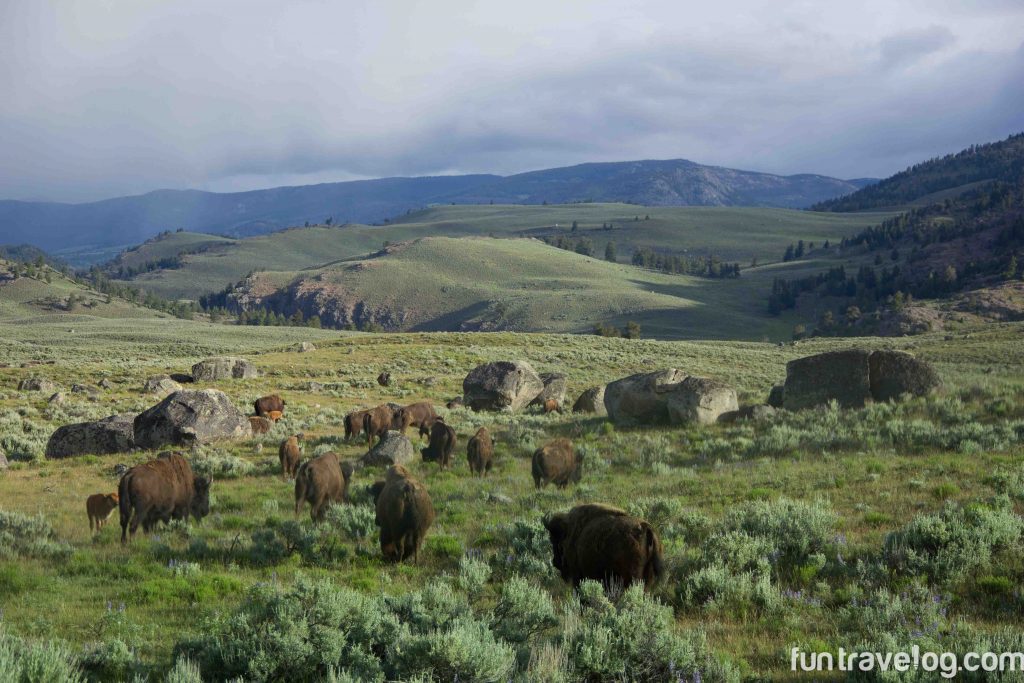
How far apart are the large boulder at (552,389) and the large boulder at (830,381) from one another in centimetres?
1075

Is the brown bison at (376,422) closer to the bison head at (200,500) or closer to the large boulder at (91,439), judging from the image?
the large boulder at (91,439)

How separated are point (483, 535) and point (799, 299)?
137 metres

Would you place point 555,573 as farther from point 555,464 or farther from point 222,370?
point 222,370

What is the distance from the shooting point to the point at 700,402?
2108 cm

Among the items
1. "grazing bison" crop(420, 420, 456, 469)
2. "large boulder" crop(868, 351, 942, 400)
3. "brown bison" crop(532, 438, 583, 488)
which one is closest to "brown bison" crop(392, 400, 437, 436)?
"grazing bison" crop(420, 420, 456, 469)

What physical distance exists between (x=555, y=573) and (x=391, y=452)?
10.3 m

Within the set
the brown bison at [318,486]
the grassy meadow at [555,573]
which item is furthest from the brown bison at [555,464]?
the brown bison at [318,486]

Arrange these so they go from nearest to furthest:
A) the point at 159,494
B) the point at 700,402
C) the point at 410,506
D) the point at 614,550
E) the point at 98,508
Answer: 1. the point at 614,550
2. the point at 410,506
3. the point at 159,494
4. the point at 98,508
5. the point at 700,402

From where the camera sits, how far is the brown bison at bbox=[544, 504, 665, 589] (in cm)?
715

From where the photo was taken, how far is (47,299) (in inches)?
5522

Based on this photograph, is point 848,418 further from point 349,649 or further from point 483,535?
point 349,649

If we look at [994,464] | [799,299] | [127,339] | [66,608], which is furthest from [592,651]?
[799,299]

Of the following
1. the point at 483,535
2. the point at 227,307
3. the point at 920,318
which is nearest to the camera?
the point at 483,535

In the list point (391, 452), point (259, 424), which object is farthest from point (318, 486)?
point (259, 424)
